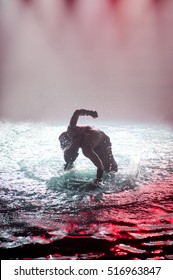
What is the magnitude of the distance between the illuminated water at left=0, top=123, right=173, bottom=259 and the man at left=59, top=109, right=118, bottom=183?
36cm

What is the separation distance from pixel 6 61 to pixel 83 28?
980 centimetres

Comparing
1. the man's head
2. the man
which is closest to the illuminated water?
the man

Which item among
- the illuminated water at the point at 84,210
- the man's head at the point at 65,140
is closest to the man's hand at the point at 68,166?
the illuminated water at the point at 84,210

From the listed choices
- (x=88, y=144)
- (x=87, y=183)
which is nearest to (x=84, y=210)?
(x=87, y=183)

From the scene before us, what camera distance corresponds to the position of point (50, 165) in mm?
7969

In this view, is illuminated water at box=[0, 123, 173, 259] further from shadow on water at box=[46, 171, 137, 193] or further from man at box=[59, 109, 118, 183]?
man at box=[59, 109, 118, 183]

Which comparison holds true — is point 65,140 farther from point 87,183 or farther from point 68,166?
point 87,183

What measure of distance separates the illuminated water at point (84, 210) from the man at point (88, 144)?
14.2 inches

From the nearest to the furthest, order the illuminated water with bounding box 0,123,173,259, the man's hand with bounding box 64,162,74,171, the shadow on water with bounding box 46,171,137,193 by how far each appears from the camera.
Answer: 1. the illuminated water with bounding box 0,123,173,259
2. the shadow on water with bounding box 46,171,137,193
3. the man's hand with bounding box 64,162,74,171

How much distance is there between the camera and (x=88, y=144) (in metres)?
6.45

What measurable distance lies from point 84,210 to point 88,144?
197 cm

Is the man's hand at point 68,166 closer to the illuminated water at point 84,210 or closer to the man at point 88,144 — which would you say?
the man at point 88,144

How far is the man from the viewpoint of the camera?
6362mm

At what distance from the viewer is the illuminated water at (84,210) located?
356 cm
